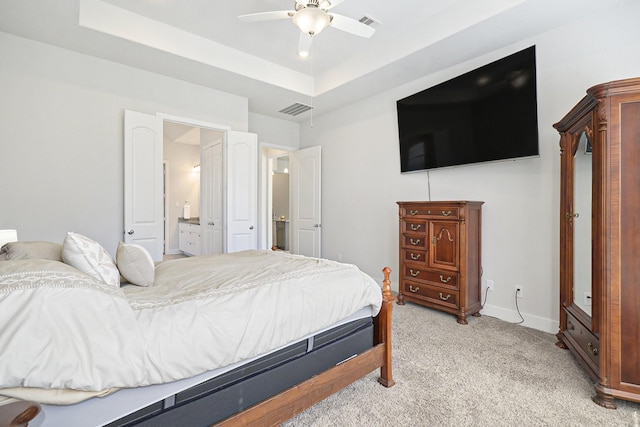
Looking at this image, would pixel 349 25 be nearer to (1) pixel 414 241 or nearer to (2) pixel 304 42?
(2) pixel 304 42

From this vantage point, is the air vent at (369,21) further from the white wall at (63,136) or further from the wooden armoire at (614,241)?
the white wall at (63,136)

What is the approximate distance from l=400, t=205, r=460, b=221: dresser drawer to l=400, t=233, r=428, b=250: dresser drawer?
209 millimetres

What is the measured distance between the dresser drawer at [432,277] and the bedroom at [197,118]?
48 centimetres

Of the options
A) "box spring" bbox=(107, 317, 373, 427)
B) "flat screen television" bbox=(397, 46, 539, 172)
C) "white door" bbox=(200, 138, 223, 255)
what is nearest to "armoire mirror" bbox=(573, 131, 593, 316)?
"flat screen television" bbox=(397, 46, 539, 172)

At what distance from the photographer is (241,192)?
4441 mm

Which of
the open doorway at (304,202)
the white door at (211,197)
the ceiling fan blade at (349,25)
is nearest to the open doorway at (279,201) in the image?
the open doorway at (304,202)

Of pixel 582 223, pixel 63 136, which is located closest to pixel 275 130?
pixel 63 136

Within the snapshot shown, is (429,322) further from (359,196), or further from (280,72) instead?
(280,72)

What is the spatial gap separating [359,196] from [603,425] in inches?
137

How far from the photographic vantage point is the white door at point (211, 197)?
4.57 m

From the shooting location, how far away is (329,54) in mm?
3818

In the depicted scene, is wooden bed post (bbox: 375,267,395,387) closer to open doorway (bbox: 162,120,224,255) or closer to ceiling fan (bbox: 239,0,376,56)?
ceiling fan (bbox: 239,0,376,56)

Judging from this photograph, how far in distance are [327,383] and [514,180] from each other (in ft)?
8.86

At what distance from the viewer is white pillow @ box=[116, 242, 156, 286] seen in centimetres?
170
